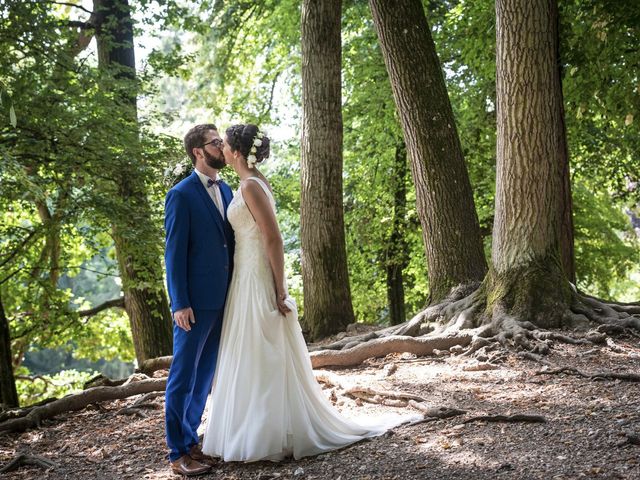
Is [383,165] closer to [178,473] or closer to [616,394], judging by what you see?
[616,394]

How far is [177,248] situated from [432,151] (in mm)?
5041

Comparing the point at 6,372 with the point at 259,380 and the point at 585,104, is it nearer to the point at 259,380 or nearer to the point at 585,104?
the point at 259,380

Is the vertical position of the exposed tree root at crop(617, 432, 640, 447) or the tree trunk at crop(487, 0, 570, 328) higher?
the tree trunk at crop(487, 0, 570, 328)

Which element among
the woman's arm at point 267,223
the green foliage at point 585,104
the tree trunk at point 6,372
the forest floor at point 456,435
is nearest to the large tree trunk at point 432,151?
the green foliage at point 585,104

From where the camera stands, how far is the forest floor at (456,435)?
4215 mm

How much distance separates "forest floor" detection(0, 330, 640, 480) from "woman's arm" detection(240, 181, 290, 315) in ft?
3.93

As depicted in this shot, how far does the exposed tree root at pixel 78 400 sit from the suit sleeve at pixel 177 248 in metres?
2.77

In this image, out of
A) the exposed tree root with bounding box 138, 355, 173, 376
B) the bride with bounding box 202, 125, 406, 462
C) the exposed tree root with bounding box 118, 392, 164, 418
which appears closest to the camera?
the bride with bounding box 202, 125, 406, 462

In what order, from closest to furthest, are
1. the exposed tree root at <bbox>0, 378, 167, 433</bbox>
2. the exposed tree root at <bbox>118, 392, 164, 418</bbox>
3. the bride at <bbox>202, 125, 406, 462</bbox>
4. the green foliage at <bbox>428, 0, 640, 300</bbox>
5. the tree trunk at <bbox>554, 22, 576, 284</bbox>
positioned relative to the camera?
1. the bride at <bbox>202, 125, 406, 462</bbox>
2. the exposed tree root at <bbox>0, 378, 167, 433</bbox>
3. the exposed tree root at <bbox>118, 392, 164, 418</bbox>
4. the tree trunk at <bbox>554, 22, 576, 284</bbox>
5. the green foliage at <bbox>428, 0, 640, 300</bbox>

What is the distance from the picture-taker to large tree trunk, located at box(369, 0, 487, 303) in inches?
356

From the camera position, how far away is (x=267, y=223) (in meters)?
4.83

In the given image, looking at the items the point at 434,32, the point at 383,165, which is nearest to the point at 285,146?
the point at 383,165

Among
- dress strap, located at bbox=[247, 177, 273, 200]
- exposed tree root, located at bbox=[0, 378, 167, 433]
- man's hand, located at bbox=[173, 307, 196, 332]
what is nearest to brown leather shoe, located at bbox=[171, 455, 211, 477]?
man's hand, located at bbox=[173, 307, 196, 332]

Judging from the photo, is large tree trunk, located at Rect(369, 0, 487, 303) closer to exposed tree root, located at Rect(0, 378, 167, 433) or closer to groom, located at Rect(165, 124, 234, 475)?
exposed tree root, located at Rect(0, 378, 167, 433)
